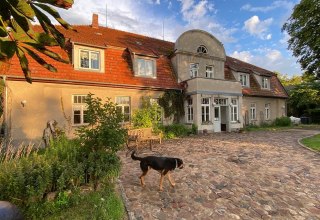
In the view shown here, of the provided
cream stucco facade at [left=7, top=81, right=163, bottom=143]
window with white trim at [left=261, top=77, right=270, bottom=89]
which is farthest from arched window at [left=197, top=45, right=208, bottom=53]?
cream stucco facade at [left=7, top=81, right=163, bottom=143]

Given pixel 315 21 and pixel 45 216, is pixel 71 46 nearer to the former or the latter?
pixel 45 216

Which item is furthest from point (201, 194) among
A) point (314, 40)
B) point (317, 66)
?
point (317, 66)

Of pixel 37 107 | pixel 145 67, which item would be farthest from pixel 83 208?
pixel 145 67

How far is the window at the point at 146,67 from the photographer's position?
57.3ft

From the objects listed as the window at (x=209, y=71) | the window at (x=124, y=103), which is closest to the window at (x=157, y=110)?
the window at (x=124, y=103)

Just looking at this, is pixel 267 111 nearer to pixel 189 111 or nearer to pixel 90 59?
pixel 189 111

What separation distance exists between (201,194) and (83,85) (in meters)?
11.6

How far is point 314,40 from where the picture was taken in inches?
904

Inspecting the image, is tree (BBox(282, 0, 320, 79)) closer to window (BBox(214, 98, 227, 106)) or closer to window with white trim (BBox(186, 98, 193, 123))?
window (BBox(214, 98, 227, 106))

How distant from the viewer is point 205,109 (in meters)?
18.9

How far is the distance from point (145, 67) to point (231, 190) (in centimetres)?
1336

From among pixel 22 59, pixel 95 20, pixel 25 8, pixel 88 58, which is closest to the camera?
pixel 25 8

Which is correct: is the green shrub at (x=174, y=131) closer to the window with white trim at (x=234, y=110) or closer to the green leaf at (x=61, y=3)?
the window with white trim at (x=234, y=110)

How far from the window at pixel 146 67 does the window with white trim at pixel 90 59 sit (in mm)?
3038
